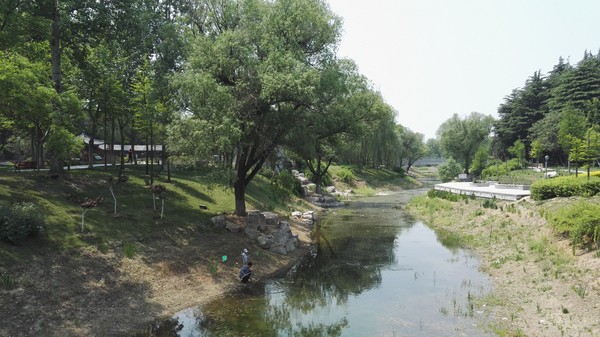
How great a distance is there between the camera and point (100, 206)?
82.0ft

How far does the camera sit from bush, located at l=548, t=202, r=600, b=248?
20922 mm

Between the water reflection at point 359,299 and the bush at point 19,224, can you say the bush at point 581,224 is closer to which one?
the water reflection at point 359,299

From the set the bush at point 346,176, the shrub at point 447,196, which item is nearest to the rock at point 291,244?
the shrub at point 447,196

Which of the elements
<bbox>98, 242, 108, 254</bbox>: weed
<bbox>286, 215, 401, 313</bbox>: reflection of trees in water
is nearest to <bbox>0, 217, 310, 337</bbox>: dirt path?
<bbox>98, 242, 108, 254</bbox>: weed

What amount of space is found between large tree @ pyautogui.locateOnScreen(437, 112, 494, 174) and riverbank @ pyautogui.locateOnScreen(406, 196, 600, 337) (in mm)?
57595

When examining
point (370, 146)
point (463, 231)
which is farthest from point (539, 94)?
point (463, 231)

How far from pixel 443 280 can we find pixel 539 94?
264 ft

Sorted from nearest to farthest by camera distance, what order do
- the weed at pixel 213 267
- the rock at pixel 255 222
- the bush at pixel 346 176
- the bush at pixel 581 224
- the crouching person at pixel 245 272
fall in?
the bush at pixel 581 224, the crouching person at pixel 245 272, the weed at pixel 213 267, the rock at pixel 255 222, the bush at pixel 346 176

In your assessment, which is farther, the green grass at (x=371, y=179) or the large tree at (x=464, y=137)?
the large tree at (x=464, y=137)

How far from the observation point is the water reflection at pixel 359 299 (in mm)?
16000

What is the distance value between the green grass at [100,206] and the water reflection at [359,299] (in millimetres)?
7025

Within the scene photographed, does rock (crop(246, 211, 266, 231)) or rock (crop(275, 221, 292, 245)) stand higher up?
rock (crop(246, 211, 266, 231))

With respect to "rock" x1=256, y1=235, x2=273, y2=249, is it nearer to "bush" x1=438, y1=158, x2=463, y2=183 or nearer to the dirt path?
the dirt path

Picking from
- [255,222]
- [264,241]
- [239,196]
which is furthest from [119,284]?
[239,196]
